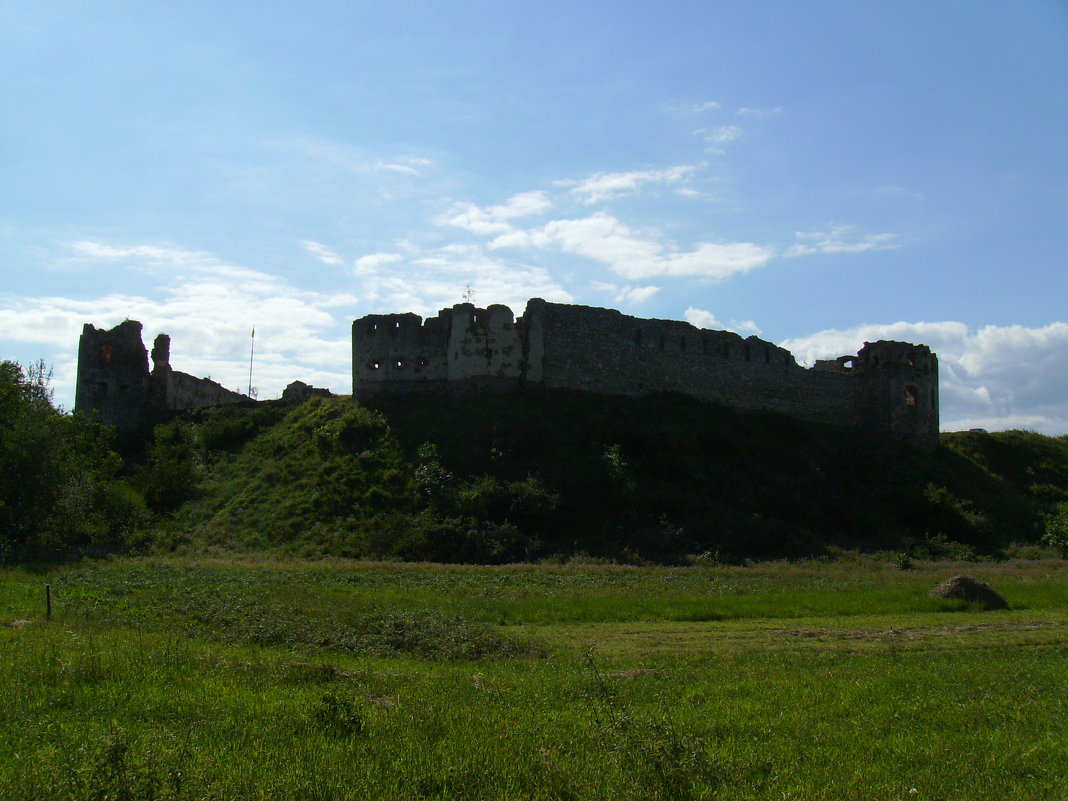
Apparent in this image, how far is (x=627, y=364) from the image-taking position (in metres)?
41.4

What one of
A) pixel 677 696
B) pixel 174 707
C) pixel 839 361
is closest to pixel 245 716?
pixel 174 707

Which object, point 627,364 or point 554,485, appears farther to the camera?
point 627,364

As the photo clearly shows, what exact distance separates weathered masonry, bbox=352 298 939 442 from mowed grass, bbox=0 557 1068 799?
793 inches

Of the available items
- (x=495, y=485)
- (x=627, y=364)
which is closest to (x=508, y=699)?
(x=495, y=485)

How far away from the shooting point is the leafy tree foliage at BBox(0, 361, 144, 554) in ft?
89.9

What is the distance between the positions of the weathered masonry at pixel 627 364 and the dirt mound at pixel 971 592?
2007 cm

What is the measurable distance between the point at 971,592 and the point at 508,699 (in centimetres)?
1609

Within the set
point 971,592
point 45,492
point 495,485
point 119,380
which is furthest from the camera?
point 119,380

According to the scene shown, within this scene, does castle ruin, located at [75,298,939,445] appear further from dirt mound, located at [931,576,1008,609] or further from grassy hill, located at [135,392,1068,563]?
dirt mound, located at [931,576,1008,609]

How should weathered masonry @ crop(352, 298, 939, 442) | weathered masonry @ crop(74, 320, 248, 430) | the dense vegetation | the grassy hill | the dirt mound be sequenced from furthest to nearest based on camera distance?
weathered masonry @ crop(74, 320, 248, 430), weathered masonry @ crop(352, 298, 939, 442), the grassy hill, the dense vegetation, the dirt mound

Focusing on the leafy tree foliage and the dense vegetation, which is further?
the dense vegetation

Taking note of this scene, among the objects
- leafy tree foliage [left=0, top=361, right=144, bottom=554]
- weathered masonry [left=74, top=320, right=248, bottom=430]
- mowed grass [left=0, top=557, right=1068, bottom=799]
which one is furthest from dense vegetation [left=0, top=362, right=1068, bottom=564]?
mowed grass [left=0, top=557, right=1068, bottom=799]

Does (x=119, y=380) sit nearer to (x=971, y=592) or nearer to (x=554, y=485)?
(x=554, y=485)

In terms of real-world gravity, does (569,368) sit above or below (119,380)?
above
